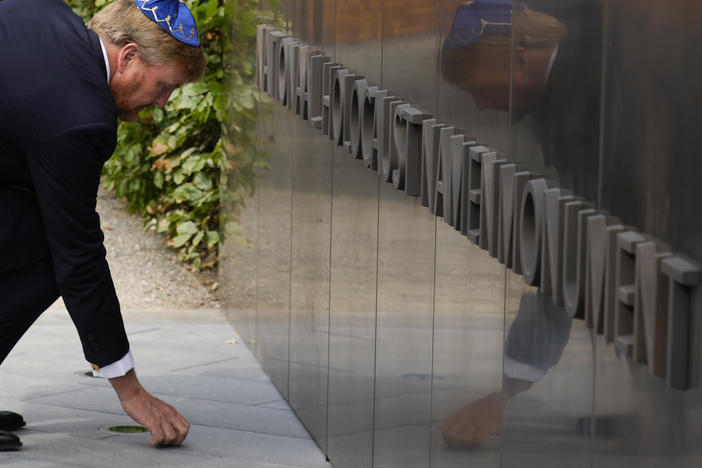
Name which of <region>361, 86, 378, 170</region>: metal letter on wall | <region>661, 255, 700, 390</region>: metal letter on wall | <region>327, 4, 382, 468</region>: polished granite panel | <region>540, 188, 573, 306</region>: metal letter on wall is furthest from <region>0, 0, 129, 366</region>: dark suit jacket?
<region>661, 255, 700, 390</region>: metal letter on wall

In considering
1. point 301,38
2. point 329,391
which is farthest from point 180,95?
point 329,391

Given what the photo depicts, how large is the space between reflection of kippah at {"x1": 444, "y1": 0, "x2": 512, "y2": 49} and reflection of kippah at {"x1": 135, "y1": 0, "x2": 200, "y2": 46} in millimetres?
982

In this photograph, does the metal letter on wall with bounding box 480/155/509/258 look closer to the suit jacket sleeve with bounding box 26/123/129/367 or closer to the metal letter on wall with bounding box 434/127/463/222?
the metal letter on wall with bounding box 434/127/463/222

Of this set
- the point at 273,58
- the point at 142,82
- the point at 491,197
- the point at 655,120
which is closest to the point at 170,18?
the point at 142,82

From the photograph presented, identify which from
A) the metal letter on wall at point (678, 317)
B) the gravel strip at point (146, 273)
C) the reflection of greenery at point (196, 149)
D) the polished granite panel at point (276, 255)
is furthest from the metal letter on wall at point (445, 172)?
the gravel strip at point (146, 273)

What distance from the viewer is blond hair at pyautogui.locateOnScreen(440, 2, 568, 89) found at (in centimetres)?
238

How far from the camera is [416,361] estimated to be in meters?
3.45

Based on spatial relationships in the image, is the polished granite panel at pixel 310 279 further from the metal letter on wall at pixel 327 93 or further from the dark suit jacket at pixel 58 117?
the dark suit jacket at pixel 58 117

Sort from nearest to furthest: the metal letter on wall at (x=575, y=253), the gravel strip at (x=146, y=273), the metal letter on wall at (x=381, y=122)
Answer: the metal letter on wall at (x=575, y=253)
the metal letter on wall at (x=381, y=122)
the gravel strip at (x=146, y=273)

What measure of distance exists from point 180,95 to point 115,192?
1900 mm

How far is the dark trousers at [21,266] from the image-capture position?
157 inches

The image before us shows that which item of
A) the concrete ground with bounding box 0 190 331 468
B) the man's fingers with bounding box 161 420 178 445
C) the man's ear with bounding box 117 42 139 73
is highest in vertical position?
the man's ear with bounding box 117 42 139 73

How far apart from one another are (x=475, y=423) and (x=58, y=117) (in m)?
1.49

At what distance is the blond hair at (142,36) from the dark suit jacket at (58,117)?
2.7 inches
